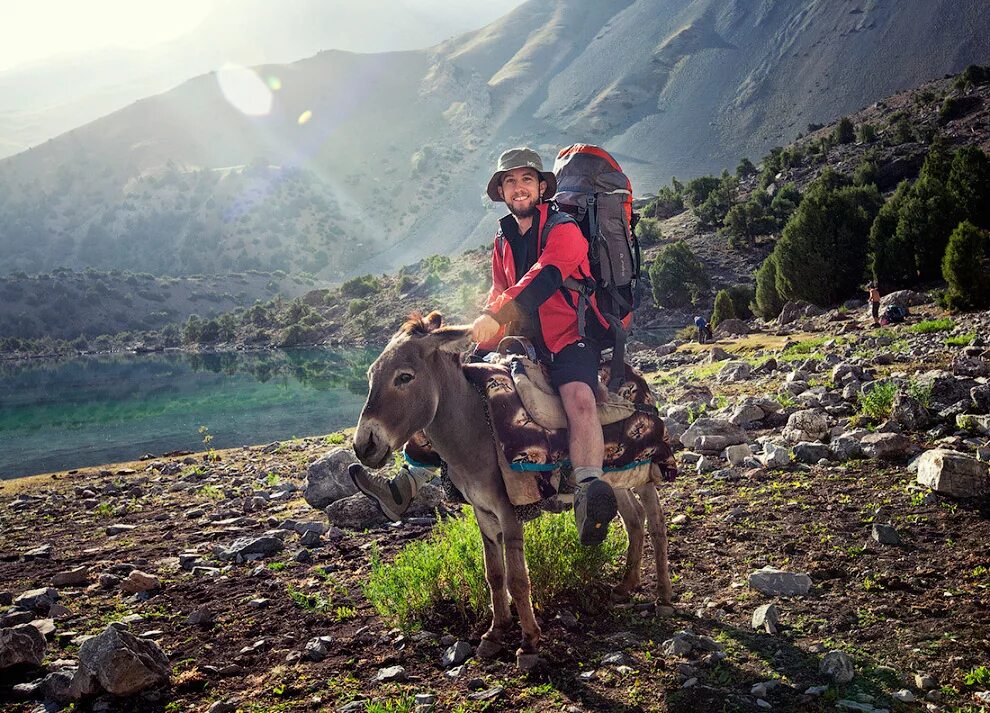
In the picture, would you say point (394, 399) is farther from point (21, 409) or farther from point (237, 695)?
point (21, 409)

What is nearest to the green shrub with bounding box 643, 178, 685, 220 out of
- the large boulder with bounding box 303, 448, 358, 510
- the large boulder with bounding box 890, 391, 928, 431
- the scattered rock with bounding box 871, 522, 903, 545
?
the large boulder with bounding box 303, 448, 358, 510

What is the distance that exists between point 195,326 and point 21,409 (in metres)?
71.6

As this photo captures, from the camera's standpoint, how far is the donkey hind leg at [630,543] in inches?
238

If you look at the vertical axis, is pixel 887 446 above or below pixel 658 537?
below

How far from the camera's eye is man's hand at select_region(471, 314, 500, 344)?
4.87m

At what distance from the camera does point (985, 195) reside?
133 ft

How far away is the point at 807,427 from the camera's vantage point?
9727mm

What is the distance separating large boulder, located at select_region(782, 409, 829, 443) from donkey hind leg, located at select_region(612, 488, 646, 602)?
449 cm

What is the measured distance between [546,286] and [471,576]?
268 cm

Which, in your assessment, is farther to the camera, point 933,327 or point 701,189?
point 701,189

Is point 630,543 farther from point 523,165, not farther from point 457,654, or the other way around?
point 523,165

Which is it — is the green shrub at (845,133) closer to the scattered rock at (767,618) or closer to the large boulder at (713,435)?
the large boulder at (713,435)

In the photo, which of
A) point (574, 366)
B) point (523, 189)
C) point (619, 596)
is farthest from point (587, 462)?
point (523, 189)

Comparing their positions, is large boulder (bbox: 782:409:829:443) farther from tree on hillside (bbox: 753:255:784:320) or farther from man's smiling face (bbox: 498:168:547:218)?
tree on hillside (bbox: 753:255:784:320)
